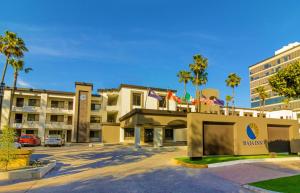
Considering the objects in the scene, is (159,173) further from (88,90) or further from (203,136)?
(88,90)

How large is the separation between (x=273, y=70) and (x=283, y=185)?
97715 millimetres

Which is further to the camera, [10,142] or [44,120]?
[44,120]

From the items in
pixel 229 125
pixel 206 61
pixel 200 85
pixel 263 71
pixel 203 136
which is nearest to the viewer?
pixel 203 136

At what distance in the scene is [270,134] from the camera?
78.1 ft

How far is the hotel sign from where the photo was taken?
852 inches

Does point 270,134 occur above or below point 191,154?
above

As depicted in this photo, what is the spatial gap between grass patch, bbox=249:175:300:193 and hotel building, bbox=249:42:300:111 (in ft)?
248

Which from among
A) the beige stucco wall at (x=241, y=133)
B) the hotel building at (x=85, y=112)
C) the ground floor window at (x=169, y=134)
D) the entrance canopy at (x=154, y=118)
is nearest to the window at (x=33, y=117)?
the hotel building at (x=85, y=112)

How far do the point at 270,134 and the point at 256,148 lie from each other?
3179mm

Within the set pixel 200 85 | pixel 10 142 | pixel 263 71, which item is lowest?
pixel 10 142

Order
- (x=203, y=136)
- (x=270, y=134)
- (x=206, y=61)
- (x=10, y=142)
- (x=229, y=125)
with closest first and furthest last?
(x=10, y=142)
(x=203, y=136)
(x=229, y=125)
(x=270, y=134)
(x=206, y=61)

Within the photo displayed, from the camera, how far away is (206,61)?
41594mm

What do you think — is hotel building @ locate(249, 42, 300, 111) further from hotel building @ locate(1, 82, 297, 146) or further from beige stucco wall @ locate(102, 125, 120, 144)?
beige stucco wall @ locate(102, 125, 120, 144)

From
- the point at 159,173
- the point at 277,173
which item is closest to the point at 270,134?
the point at 277,173
